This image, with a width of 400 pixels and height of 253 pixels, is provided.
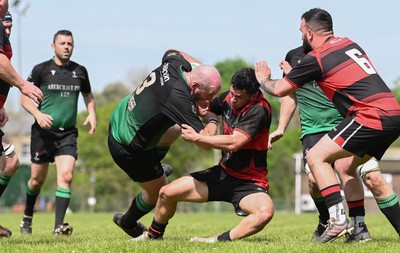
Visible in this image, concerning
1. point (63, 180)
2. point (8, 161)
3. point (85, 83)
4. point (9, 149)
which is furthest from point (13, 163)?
point (85, 83)

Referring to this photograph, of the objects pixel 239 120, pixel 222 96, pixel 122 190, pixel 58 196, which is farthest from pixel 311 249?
pixel 122 190

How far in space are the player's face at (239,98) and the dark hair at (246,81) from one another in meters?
0.04

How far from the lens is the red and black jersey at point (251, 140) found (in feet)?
27.2

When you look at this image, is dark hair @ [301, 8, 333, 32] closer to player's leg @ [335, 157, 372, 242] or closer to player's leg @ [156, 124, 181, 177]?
player's leg @ [335, 157, 372, 242]

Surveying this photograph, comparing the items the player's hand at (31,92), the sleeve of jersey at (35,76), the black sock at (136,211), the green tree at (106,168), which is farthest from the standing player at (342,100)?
the green tree at (106,168)

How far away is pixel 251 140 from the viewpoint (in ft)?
27.3

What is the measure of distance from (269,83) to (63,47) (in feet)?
16.7

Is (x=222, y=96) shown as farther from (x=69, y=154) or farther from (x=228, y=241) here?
(x=69, y=154)

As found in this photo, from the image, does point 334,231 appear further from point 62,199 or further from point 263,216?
point 62,199

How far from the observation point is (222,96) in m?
8.92

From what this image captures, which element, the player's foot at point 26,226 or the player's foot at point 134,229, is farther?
the player's foot at point 26,226

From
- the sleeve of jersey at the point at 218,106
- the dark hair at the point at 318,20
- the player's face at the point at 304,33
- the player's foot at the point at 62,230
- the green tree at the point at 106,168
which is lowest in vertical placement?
the green tree at the point at 106,168

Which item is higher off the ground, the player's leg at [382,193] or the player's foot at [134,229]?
the player's leg at [382,193]

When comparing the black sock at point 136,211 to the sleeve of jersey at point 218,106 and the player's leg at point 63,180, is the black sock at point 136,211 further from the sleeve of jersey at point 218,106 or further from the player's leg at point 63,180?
the player's leg at point 63,180
